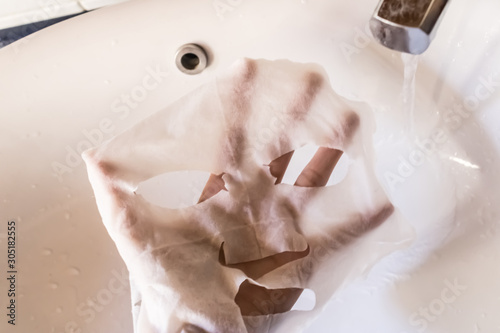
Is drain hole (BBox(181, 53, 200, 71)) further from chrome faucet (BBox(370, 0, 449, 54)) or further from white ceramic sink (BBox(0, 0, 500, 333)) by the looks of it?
chrome faucet (BBox(370, 0, 449, 54))

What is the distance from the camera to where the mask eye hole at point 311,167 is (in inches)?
25.1

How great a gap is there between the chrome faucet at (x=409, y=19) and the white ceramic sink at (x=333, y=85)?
22 centimetres

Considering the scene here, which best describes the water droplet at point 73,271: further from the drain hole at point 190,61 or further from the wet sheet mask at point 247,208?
the drain hole at point 190,61

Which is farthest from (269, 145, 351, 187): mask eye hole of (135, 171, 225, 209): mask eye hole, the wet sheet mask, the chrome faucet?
the chrome faucet

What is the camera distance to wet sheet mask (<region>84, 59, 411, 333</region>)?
524 millimetres

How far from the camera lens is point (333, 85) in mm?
656

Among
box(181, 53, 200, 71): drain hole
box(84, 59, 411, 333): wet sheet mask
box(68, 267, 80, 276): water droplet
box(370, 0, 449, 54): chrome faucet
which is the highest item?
box(370, 0, 449, 54): chrome faucet

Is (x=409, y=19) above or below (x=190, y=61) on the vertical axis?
above

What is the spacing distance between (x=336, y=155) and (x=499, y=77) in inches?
8.2

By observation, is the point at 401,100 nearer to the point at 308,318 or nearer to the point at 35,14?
the point at 308,318

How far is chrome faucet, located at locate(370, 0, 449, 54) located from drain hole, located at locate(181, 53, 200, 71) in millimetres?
302

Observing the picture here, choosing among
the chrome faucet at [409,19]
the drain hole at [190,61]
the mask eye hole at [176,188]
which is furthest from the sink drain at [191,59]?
the chrome faucet at [409,19]

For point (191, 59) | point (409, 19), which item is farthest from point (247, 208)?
point (409, 19)

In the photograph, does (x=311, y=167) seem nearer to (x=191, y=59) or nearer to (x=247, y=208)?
(x=247, y=208)
